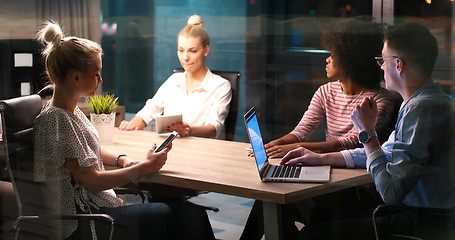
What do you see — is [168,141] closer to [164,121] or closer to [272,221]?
[164,121]

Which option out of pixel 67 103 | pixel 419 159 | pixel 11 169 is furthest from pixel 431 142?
pixel 11 169

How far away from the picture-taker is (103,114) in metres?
2.07

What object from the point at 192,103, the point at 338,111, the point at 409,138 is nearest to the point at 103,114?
the point at 192,103

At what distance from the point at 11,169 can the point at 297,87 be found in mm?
1136

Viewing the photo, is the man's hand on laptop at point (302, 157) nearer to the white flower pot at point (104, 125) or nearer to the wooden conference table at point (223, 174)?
the wooden conference table at point (223, 174)

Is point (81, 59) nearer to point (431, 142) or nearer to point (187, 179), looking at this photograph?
point (187, 179)

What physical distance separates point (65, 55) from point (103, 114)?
10.3 inches

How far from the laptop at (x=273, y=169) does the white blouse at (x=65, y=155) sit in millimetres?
514

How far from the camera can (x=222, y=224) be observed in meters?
2.11

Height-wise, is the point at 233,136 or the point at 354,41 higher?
the point at 354,41

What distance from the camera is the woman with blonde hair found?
6.33ft

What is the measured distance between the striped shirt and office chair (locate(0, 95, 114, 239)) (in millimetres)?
798

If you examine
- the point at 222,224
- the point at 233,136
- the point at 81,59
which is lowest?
the point at 222,224

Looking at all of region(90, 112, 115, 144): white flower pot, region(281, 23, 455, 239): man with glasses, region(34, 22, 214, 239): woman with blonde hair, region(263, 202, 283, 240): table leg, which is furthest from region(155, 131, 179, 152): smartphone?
region(281, 23, 455, 239): man with glasses
